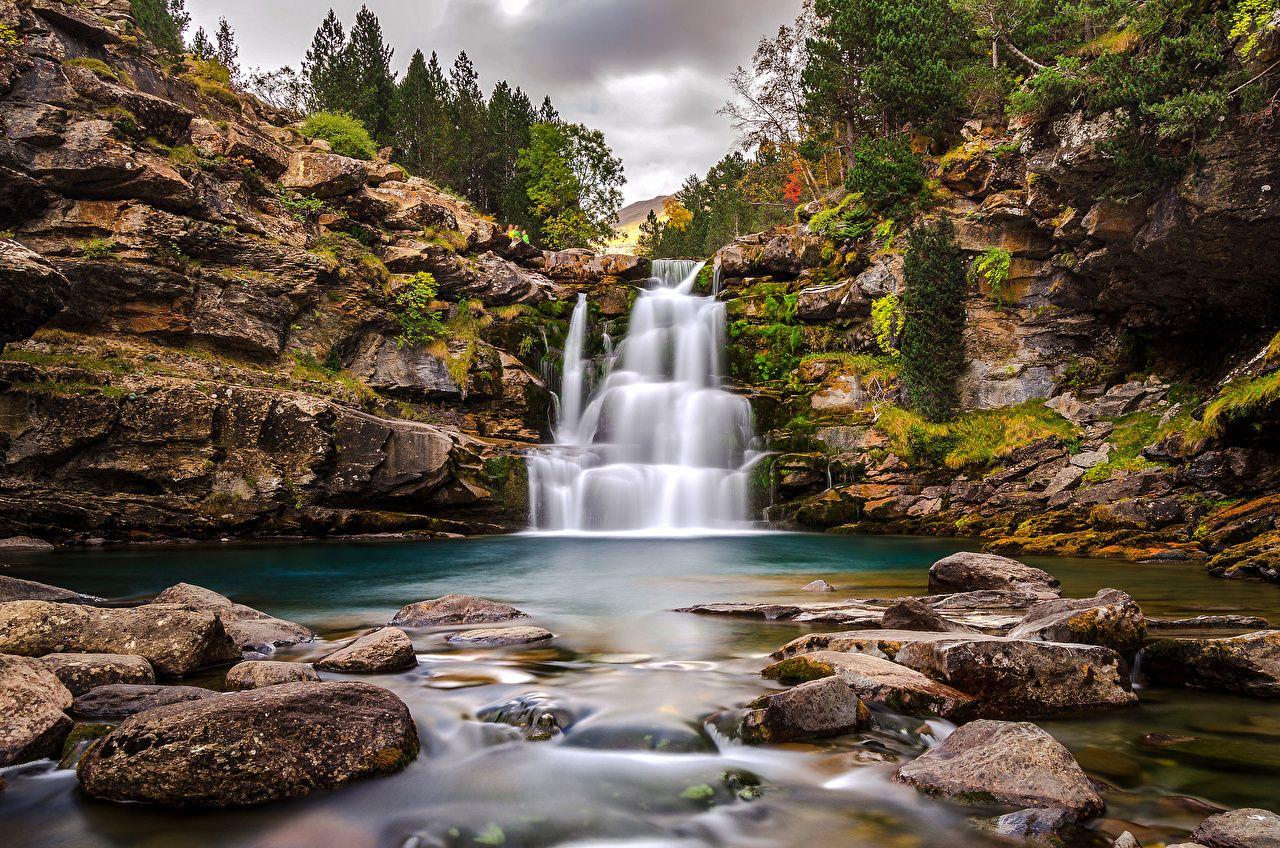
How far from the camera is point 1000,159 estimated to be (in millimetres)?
22031

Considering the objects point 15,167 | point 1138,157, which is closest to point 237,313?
point 15,167

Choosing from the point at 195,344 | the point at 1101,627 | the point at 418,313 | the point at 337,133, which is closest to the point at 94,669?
the point at 1101,627

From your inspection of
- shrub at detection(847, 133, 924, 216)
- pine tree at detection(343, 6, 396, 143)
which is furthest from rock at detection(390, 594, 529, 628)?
pine tree at detection(343, 6, 396, 143)

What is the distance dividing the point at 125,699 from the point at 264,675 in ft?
2.58

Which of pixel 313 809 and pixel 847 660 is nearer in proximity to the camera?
pixel 313 809

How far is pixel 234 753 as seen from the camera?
10.7 feet

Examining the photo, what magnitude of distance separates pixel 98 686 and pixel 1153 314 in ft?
76.3

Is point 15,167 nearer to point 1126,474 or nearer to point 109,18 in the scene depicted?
point 109,18

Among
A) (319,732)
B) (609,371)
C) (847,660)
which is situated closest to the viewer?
(319,732)

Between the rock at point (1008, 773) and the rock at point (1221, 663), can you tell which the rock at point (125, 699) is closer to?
the rock at point (1008, 773)

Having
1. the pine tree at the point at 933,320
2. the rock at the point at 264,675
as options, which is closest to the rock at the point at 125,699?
the rock at the point at 264,675

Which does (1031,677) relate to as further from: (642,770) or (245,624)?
(245,624)

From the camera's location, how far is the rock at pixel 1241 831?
255cm

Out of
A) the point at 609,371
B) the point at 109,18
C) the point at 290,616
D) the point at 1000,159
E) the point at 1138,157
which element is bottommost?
the point at 290,616
